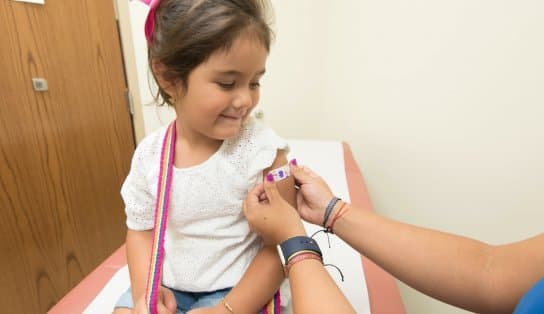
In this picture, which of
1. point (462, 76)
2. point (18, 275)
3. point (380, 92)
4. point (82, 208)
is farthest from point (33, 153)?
point (462, 76)

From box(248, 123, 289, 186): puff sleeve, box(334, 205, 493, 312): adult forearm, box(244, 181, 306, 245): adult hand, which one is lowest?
box(334, 205, 493, 312): adult forearm

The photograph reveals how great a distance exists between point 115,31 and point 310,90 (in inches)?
43.1

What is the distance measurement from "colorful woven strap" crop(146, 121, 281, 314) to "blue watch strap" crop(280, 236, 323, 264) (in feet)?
0.47

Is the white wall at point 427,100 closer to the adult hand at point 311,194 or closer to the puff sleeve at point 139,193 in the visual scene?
the adult hand at point 311,194

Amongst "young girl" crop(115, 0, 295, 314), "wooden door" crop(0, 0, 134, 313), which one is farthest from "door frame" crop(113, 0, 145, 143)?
"young girl" crop(115, 0, 295, 314)

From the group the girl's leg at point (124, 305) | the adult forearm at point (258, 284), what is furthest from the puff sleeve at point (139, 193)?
the adult forearm at point (258, 284)

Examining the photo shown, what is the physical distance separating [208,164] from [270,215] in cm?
16

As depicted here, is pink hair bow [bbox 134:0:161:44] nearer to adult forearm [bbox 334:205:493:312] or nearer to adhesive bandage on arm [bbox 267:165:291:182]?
adhesive bandage on arm [bbox 267:165:291:182]

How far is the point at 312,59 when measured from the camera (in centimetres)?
181

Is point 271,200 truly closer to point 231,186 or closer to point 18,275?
point 231,186

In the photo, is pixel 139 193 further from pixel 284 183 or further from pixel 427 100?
pixel 427 100

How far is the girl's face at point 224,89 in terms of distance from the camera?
0.53m

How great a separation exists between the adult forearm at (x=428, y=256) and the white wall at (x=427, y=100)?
494mm

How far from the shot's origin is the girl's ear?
589mm
